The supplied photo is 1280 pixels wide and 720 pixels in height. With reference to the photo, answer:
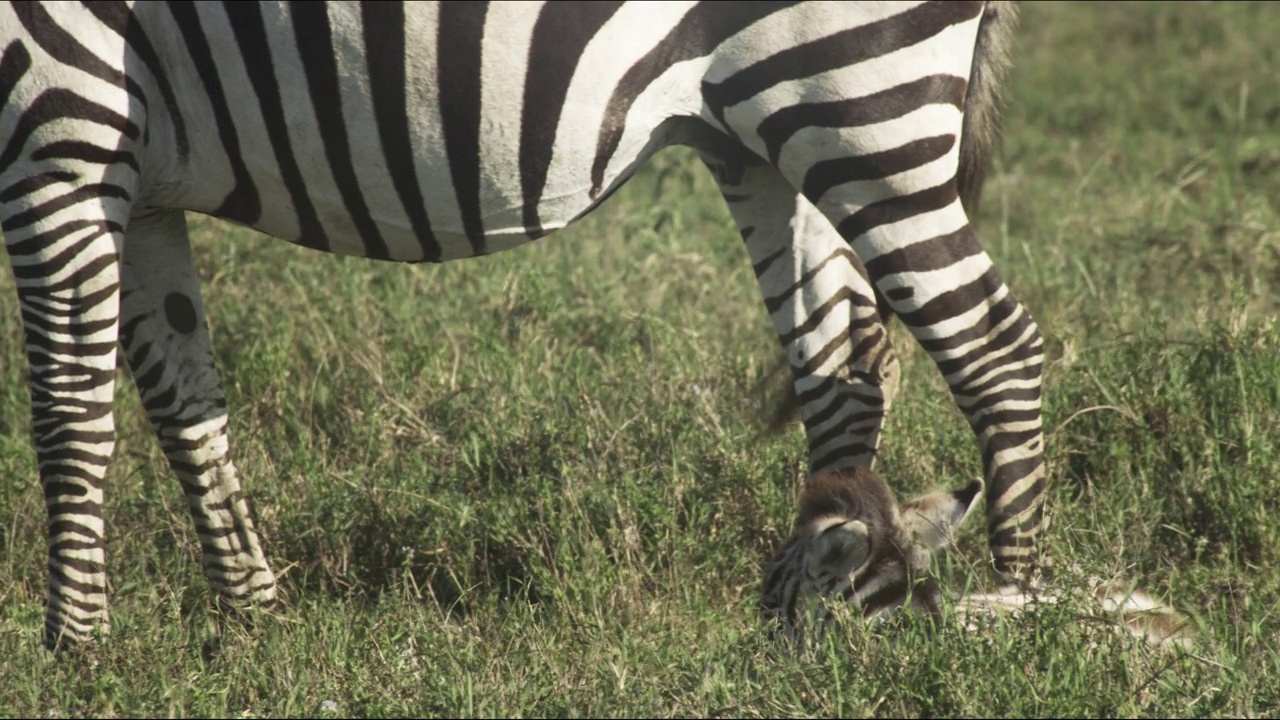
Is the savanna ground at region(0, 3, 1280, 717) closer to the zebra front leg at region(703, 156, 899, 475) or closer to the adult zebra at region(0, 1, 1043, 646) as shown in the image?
the zebra front leg at region(703, 156, 899, 475)

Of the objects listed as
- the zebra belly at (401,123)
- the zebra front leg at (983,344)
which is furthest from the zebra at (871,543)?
the zebra belly at (401,123)

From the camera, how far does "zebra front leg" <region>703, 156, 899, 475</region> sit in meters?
4.61

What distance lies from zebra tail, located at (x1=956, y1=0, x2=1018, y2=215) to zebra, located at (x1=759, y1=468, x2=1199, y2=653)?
1234 mm

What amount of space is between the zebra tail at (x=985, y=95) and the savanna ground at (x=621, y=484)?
3.28 ft

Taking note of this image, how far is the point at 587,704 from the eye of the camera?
3.52m

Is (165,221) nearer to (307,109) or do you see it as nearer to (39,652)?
(307,109)

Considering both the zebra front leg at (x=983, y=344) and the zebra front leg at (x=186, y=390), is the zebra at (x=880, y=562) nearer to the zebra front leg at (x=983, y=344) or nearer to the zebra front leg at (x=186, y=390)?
the zebra front leg at (x=983, y=344)

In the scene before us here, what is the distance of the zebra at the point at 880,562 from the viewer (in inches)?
154

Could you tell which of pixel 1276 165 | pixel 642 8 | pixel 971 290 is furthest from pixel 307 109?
pixel 1276 165

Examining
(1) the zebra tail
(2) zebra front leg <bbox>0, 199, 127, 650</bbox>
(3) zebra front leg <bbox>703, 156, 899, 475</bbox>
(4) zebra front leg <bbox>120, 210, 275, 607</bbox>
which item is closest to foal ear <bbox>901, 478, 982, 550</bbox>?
(3) zebra front leg <bbox>703, 156, 899, 475</bbox>

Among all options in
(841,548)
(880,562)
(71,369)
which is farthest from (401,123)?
(880,562)

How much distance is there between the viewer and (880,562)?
3979 millimetres

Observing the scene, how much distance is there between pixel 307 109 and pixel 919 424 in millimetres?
2625

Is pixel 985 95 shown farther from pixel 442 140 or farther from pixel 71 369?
pixel 71 369
